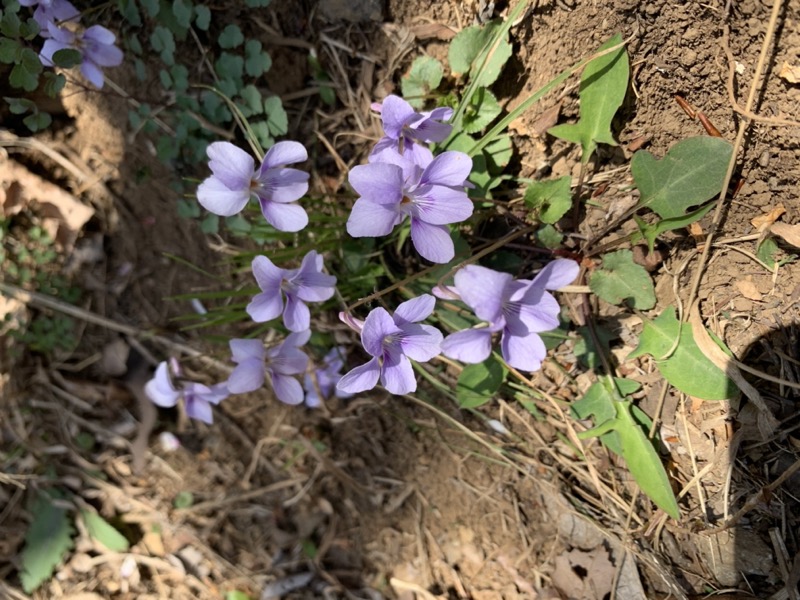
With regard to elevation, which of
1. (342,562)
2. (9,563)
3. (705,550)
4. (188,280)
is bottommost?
(9,563)

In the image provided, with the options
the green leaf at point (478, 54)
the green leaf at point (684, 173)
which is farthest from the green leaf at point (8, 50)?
the green leaf at point (684, 173)

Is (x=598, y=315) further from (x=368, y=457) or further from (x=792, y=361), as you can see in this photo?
(x=368, y=457)

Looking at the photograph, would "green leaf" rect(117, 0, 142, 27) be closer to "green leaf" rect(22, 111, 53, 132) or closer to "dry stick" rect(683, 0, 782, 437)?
"green leaf" rect(22, 111, 53, 132)

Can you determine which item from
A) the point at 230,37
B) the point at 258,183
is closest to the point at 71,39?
the point at 230,37

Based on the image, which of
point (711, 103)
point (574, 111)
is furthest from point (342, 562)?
point (711, 103)

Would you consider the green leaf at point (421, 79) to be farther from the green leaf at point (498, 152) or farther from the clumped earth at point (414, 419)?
the green leaf at point (498, 152)

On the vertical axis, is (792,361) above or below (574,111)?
below

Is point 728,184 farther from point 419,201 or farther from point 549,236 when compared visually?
point 419,201
